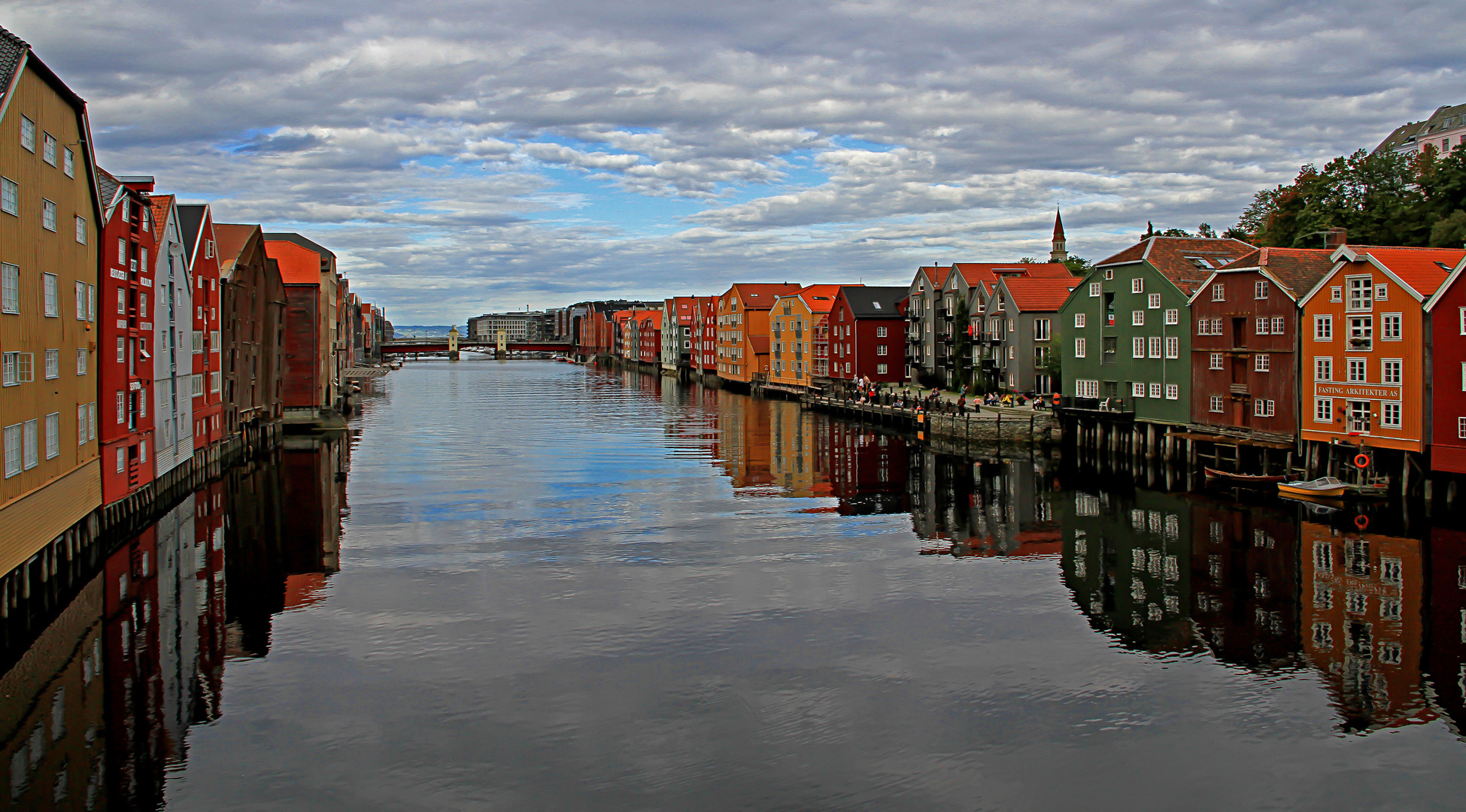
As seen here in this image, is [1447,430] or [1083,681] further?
[1447,430]

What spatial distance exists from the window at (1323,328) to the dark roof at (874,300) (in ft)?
186

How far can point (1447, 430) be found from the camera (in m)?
39.5

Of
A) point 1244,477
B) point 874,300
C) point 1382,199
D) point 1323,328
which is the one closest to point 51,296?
point 1244,477

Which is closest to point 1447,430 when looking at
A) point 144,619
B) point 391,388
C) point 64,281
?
point 144,619

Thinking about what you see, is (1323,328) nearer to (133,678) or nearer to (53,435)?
(133,678)

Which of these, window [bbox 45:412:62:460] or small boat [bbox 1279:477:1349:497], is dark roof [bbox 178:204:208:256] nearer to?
window [bbox 45:412:62:460]

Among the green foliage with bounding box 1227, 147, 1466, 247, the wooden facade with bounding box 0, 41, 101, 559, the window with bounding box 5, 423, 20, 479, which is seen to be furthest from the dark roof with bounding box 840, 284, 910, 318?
the window with bounding box 5, 423, 20, 479

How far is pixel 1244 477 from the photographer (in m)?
46.7

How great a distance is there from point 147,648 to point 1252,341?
4757 centimetres

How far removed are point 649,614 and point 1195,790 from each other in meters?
13.7

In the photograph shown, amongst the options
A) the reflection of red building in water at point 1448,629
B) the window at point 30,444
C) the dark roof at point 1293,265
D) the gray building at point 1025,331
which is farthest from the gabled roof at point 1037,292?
the window at point 30,444

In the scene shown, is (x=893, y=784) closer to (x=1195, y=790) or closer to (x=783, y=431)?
(x=1195, y=790)

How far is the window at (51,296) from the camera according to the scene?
29203 mm

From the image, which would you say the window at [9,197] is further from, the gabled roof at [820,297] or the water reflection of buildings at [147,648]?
the gabled roof at [820,297]
